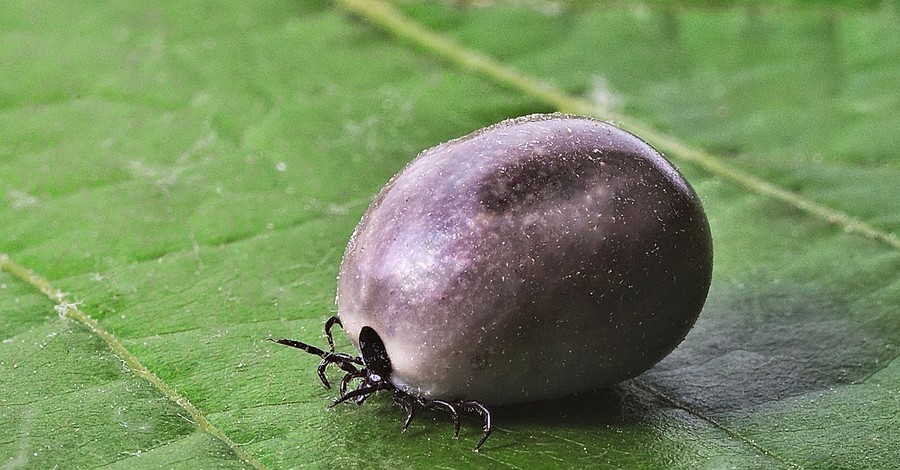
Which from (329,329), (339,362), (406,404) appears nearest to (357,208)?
(329,329)

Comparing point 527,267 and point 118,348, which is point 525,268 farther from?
point 118,348

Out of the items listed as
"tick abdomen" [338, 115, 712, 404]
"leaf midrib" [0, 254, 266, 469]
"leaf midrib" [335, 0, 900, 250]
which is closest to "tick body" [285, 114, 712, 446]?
"tick abdomen" [338, 115, 712, 404]

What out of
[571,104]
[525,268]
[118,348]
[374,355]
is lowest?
[118,348]

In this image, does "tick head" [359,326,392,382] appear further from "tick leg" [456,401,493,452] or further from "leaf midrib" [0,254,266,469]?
"leaf midrib" [0,254,266,469]

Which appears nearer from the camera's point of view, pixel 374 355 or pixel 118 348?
pixel 374 355

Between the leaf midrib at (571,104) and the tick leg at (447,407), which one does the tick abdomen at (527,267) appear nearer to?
the tick leg at (447,407)

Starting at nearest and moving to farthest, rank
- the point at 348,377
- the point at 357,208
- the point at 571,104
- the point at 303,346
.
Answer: the point at 348,377 → the point at 303,346 → the point at 357,208 → the point at 571,104

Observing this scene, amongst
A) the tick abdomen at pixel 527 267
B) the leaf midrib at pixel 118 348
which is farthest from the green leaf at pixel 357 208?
the tick abdomen at pixel 527 267

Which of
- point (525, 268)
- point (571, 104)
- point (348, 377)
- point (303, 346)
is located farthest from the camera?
point (571, 104)
